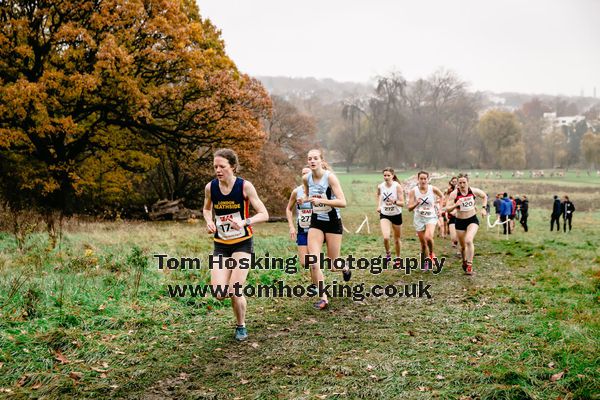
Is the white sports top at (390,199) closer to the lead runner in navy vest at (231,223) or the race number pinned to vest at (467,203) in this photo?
the race number pinned to vest at (467,203)

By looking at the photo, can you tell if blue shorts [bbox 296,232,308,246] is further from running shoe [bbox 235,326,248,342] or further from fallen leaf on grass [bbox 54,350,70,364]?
fallen leaf on grass [bbox 54,350,70,364]

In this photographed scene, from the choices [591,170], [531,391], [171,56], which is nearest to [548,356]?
[531,391]

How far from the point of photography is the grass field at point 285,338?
447 cm

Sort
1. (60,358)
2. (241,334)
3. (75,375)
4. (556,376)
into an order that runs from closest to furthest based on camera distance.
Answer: (556,376)
(75,375)
(60,358)
(241,334)

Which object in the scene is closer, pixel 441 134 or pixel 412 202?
pixel 412 202

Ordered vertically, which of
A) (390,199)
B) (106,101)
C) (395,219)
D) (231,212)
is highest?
(106,101)

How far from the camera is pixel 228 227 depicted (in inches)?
230

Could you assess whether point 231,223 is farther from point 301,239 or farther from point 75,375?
point 301,239

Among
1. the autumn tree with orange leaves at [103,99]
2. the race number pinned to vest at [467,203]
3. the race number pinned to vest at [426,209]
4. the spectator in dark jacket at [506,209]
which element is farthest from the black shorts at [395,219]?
the autumn tree with orange leaves at [103,99]

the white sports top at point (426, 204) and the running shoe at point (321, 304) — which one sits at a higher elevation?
the white sports top at point (426, 204)

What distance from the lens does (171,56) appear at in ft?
65.6

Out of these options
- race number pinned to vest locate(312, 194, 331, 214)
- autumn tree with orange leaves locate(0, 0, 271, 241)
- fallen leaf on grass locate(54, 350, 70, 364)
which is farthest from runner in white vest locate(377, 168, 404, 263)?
autumn tree with orange leaves locate(0, 0, 271, 241)

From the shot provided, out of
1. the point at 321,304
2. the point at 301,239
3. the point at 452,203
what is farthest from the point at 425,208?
the point at 321,304

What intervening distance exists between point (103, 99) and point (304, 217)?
1456 cm
